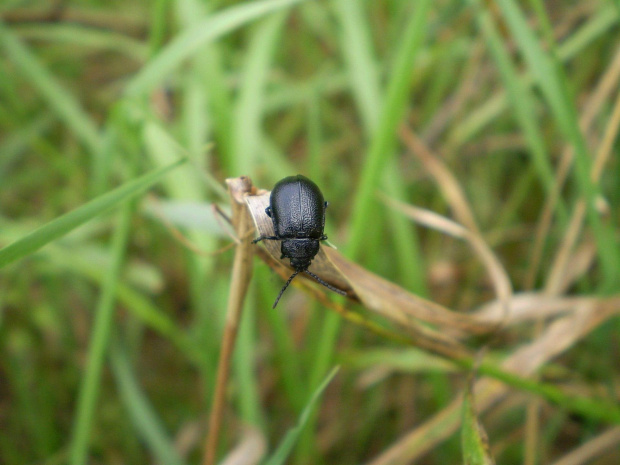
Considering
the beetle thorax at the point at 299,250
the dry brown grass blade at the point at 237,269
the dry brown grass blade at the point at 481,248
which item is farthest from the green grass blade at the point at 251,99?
the dry brown grass blade at the point at 237,269

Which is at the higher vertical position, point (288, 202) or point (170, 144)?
point (170, 144)

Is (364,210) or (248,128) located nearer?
(364,210)

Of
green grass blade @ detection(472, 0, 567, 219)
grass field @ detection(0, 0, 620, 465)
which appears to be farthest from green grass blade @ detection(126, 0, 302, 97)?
green grass blade @ detection(472, 0, 567, 219)

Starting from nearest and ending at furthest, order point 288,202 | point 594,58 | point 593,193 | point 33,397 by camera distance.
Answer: point 288,202, point 593,193, point 33,397, point 594,58

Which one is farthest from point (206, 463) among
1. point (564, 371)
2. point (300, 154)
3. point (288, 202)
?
point (300, 154)

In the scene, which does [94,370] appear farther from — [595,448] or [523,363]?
[595,448]

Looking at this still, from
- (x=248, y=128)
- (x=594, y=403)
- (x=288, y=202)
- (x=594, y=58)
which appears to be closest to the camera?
(x=288, y=202)

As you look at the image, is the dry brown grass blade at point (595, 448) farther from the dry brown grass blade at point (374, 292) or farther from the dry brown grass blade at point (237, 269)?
the dry brown grass blade at point (237, 269)

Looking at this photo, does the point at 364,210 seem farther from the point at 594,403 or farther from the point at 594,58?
the point at 594,58

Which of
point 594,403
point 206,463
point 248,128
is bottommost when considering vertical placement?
point 594,403
